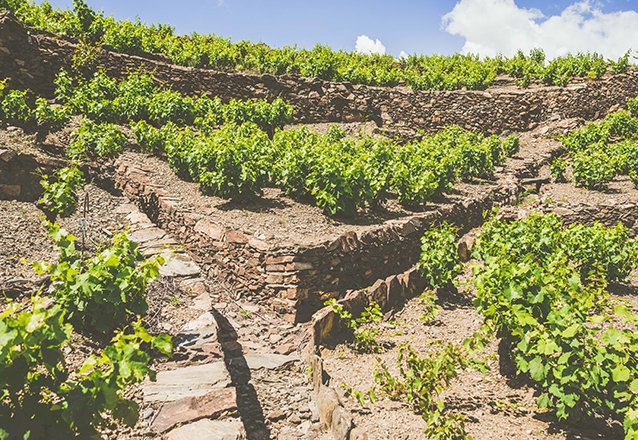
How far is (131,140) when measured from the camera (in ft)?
36.2

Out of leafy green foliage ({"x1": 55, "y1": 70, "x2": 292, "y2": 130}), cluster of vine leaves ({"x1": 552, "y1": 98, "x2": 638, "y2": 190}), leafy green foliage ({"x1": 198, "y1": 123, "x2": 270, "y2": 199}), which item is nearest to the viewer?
leafy green foliage ({"x1": 198, "y1": 123, "x2": 270, "y2": 199})

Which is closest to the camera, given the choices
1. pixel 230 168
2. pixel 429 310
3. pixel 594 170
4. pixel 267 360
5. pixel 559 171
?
pixel 267 360

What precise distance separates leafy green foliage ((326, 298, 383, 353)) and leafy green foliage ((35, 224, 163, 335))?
2.77 m

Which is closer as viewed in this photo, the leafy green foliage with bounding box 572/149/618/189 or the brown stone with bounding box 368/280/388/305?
the brown stone with bounding box 368/280/388/305

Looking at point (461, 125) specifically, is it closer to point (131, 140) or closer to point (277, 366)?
point (131, 140)

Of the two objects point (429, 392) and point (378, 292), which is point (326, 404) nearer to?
point (429, 392)

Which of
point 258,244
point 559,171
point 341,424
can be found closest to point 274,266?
point 258,244

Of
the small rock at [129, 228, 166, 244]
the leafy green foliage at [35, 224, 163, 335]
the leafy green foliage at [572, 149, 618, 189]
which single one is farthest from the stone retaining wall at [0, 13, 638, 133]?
the leafy green foliage at [35, 224, 163, 335]

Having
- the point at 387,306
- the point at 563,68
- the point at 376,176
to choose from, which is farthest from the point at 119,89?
the point at 563,68

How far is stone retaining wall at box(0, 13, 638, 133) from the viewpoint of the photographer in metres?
12.0

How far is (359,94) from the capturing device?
18.1m

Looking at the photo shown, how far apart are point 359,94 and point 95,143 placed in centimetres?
1130

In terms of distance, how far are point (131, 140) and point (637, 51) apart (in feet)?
70.9

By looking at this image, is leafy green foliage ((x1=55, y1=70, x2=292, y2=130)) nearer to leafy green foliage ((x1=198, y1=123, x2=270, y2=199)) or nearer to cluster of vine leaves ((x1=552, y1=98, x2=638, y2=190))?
leafy green foliage ((x1=198, y1=123, x2=270, y2=199))
